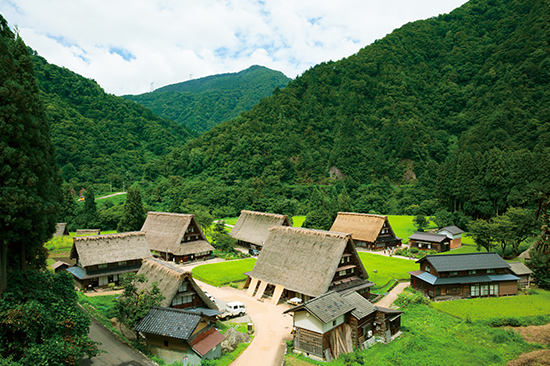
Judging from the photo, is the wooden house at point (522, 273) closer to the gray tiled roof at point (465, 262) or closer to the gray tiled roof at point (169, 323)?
the gray tiled roof at point (465, 262)

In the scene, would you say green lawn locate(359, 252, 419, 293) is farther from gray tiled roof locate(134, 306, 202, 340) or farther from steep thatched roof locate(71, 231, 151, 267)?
steep thatched roof locate(71, 231, 151, 267)

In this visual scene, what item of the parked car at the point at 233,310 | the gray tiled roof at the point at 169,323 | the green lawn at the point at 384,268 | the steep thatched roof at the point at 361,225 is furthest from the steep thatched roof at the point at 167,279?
the steep thatched roof at the point at 361,225

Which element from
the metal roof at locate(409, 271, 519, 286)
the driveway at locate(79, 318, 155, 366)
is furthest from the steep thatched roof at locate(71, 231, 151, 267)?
the metal roof at locate(409, 271, 519, 286)

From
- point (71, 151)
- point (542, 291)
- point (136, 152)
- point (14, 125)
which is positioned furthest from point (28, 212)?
point (136, 152)

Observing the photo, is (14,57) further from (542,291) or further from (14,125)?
(542,291)

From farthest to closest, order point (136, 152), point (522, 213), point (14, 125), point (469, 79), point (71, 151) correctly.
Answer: point (469, 79)
point (136, 152)
point (71, 151)
point (522, 213)
point (14, 125)

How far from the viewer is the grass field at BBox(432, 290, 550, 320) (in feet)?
79.6

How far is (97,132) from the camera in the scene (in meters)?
93.7

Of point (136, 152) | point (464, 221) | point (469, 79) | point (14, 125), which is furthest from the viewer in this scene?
point (469, 79)

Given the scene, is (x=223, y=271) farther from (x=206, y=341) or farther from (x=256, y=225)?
(x=206, y=341)

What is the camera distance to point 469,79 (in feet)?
358

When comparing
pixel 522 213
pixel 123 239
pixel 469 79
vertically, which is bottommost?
pixel 522 213

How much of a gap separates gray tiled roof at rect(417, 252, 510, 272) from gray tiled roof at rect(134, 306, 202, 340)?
71.7 feet

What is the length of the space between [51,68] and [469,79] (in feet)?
451
